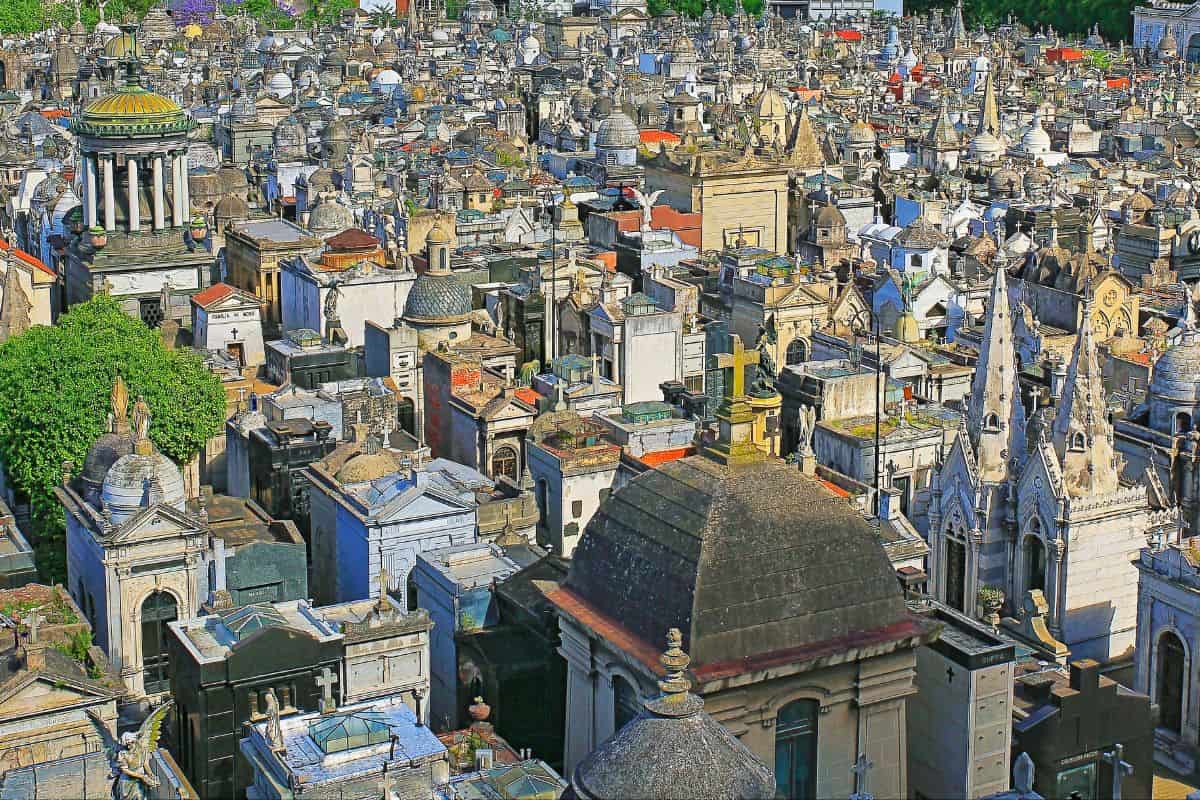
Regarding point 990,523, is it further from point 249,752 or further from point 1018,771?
point 249,752

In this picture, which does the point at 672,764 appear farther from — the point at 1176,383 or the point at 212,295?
the point at 212,295

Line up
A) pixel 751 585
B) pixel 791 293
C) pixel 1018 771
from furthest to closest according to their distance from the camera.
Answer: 1. pixel 791 293
2. pixel 1018 771
3. pixel 751 585

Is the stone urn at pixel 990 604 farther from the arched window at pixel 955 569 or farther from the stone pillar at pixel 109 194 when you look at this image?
the stone pillar at pixel 109 194

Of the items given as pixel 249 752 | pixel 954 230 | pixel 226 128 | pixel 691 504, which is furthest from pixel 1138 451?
pixel 226 128

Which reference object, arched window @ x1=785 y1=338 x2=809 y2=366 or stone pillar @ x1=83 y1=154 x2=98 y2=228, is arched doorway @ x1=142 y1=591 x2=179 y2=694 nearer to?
arched window @ x1=785 y1=338 x2=809 y2=366

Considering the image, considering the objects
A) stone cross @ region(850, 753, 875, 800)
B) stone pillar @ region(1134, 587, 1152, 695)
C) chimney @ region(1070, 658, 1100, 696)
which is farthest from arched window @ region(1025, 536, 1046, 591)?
stone cross @ region(850, 753, 875, 800)

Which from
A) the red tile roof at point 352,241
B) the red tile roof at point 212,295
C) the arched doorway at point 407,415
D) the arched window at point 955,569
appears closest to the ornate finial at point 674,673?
the arched window at point 955,569

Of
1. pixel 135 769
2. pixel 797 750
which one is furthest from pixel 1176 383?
pixel 135 769
